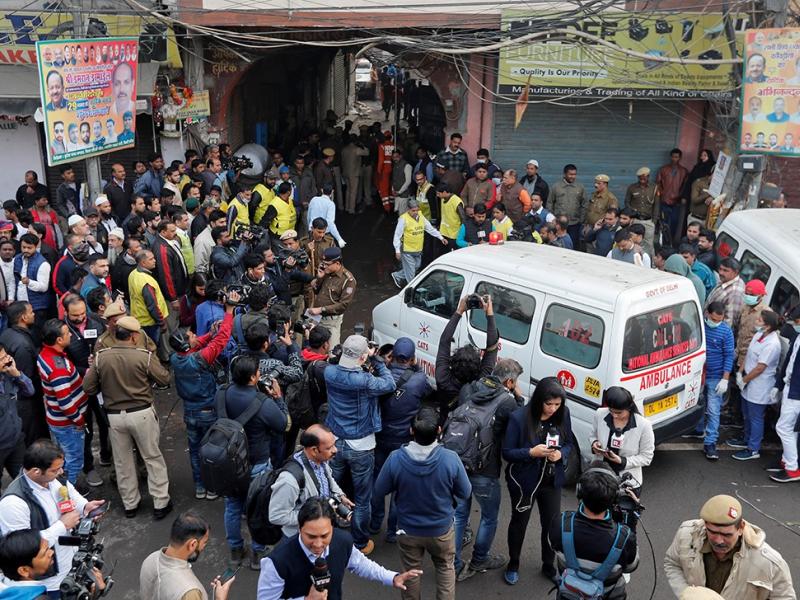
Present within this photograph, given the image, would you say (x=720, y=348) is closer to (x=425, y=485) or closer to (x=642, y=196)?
(x=425, y=485)

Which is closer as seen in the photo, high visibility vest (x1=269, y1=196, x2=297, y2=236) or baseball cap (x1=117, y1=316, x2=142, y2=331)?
baseball cap (x1=117, y1=316, x2=142, y2=331)

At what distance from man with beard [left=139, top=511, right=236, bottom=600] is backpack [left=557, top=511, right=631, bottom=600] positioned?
1.86 metres

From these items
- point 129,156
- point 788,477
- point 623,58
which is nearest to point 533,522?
point 788,477

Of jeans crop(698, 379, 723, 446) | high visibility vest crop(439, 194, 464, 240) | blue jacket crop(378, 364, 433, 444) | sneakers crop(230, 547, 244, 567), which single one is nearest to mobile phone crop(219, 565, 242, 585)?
sneakers crop(230, 547, 244, 567)

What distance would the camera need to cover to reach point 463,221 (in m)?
11.2

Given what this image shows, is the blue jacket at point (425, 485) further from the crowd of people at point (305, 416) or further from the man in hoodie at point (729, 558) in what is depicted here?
the man in hoodie at point (729, 558)

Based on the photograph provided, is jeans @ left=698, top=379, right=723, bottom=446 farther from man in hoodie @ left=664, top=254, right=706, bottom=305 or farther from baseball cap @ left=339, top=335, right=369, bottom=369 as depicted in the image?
baseball cap @ left=339, top=335, right=369, bottom=369

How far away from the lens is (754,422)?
25.0 feet

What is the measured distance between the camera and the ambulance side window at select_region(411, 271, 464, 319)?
7945 mm

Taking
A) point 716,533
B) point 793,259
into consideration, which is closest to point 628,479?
point 716,533

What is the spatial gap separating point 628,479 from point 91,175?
8.35 meters

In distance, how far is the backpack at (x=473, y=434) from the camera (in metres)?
5.45

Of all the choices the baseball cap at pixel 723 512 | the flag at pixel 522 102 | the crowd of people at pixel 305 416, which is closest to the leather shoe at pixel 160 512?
the crowd of people at pixel 305 416

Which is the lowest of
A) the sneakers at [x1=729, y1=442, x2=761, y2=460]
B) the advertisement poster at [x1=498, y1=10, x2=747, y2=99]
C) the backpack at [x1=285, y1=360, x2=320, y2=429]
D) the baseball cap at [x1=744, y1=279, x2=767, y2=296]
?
the sneakers at [x1=729, y1=442, x2=761, y2=460]
